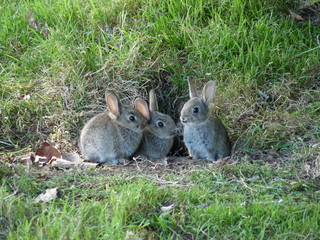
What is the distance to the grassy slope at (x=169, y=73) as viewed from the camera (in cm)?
574

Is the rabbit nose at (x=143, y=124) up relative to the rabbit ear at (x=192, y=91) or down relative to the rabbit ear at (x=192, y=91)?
down

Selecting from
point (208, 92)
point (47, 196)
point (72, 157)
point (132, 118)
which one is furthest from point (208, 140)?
point (47, 196)

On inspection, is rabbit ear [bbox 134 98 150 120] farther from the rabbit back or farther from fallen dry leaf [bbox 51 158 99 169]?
fallen dry leaf [bbox 51 158 99 169]

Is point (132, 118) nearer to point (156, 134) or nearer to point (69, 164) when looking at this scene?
point (156, 134)

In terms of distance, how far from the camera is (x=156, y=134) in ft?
23.4

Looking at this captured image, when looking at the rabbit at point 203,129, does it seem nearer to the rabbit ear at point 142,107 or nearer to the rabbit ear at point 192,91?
the rabbit ear at point 192,91

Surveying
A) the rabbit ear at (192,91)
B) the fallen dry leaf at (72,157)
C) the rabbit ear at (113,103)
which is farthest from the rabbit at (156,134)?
the fallen dry leaf at (72,157)

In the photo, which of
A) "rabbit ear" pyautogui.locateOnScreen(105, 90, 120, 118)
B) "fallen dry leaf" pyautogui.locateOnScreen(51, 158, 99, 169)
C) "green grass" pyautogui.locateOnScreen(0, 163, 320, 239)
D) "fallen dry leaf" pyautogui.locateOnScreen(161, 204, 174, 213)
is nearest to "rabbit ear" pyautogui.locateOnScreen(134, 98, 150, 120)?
"rabbit ear" pyautogui.locateOnScreen(105, 90, 120, 118)

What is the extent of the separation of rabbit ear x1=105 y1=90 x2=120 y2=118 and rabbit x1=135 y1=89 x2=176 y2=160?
53 centimetres

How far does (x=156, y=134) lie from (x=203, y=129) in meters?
0.61

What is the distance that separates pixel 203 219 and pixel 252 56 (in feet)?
10.7

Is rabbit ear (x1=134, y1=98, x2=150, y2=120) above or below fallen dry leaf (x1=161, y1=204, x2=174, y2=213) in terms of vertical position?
above

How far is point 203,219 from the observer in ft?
15.2

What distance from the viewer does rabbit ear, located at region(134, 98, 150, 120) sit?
6.91 metres
